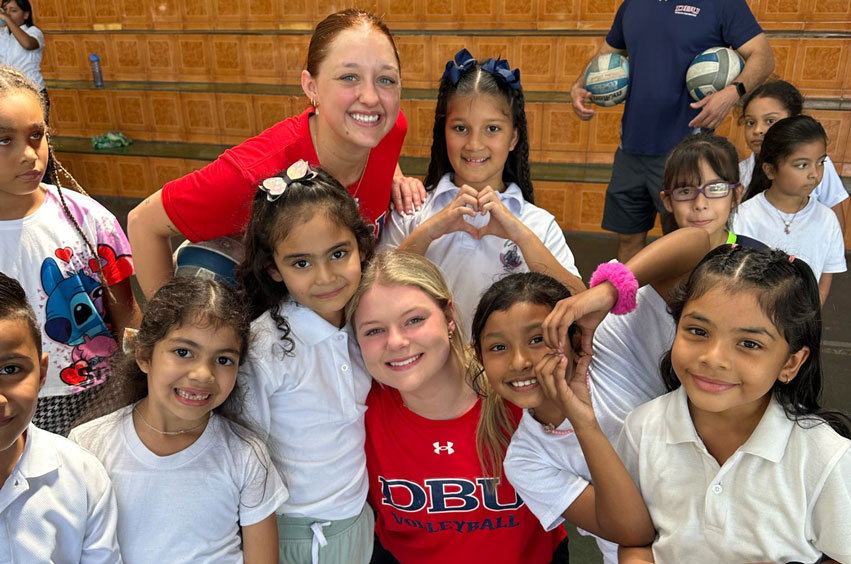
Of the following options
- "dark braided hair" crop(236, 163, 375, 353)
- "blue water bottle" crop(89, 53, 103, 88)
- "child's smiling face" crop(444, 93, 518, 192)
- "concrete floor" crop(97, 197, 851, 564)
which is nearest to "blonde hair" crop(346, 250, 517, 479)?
"dark braided hair" crop(236, 163, 375, 353)

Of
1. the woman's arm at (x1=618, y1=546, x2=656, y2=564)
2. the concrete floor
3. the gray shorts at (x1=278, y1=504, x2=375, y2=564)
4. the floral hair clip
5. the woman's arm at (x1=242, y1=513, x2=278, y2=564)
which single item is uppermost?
the floral hair clip

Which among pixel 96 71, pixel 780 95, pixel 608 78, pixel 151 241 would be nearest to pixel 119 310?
pixel 151 241

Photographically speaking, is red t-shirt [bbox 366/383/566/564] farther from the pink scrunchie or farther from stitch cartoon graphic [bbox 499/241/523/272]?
stitch cartoon graphic [bbox 499/241/523/272]

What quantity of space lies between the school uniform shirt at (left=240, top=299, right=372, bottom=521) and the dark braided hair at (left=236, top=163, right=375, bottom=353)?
0.12ft

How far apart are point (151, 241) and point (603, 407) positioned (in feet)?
4.23

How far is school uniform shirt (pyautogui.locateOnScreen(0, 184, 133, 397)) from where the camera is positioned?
5.74 ft

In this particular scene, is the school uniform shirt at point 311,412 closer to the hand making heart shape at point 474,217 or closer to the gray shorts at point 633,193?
the hand making heart shape at point 474,217

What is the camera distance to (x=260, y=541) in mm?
1535

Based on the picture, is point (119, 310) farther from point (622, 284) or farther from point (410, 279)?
point (622, 284)

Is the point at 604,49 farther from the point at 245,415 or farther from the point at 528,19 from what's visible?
the point at 245,415

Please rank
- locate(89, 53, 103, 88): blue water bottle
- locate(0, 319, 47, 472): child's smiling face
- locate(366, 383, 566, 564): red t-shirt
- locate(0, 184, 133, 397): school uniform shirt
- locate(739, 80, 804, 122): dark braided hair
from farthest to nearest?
locate(89, 53, 103, 88): blue water bottle, locate(739, 80, 804, 122): dark braided hair, locate(0, 184, 133, 397): school uniform shirt, locate(366, 383, 566, 564): red t-shirt, locate(0, 319, 47, 472): child's smiling face

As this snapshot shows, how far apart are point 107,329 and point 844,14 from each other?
513cm

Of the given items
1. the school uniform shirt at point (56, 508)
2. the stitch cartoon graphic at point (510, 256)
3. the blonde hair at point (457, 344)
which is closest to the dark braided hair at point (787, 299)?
the blonde hair at point (457, 344)

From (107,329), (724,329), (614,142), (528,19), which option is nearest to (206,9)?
(528,19)
